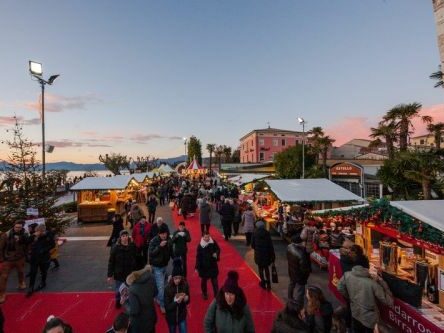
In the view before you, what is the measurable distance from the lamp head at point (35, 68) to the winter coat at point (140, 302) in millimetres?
11764

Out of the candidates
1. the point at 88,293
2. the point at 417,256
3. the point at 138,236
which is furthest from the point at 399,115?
the point at 88,293

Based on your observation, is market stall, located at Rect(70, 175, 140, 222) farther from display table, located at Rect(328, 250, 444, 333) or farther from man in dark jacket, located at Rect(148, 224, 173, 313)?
display table, located at Rect(328, 250, 444, 333)

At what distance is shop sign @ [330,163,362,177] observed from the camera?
648 inches

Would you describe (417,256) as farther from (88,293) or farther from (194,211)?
(194,211)

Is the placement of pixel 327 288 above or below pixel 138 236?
below

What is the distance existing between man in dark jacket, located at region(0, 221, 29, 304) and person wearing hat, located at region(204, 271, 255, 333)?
18.8 ft

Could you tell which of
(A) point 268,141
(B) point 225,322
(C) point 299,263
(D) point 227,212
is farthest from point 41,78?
(A) point 268,141

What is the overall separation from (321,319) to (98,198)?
17.7m

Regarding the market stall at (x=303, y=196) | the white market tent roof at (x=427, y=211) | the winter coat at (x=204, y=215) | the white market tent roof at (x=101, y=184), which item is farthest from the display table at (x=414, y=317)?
the white market tent roof at (x=101, y=184)

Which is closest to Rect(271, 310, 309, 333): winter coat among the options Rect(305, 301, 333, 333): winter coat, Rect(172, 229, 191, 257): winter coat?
Rect(305, 301, 333, 333): winter coat

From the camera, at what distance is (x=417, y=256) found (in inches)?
236

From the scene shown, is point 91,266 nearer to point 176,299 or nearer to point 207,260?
point 207,260

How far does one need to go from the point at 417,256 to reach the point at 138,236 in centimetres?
656

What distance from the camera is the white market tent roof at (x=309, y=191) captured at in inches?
464
